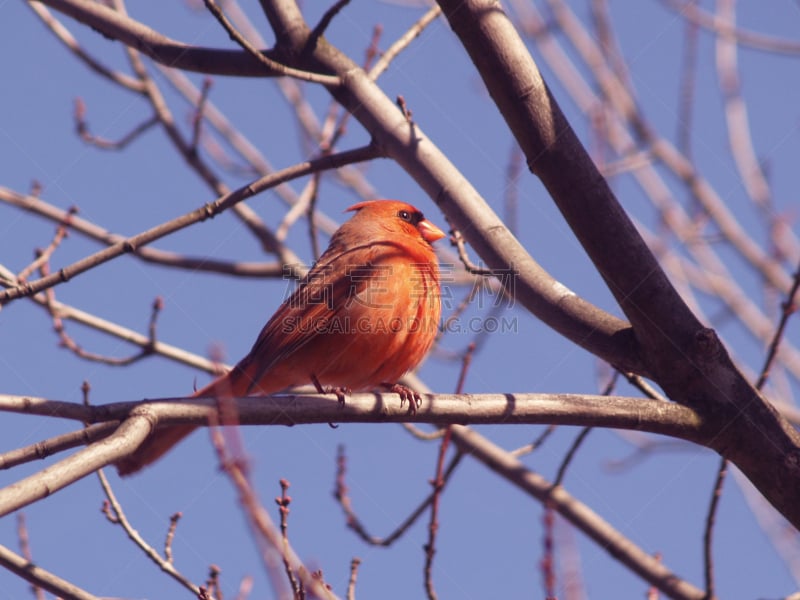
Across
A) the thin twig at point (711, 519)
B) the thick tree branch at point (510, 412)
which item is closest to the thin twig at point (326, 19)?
A: the thick tree branch at point (510, 412)

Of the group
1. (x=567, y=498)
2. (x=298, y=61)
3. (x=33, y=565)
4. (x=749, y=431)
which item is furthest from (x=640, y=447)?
(x=33, y=565)

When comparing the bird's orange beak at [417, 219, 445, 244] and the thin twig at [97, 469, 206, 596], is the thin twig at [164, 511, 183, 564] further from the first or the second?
the bird's orange beak at [417, 219, 445, 244]

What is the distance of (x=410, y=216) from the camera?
4949mm

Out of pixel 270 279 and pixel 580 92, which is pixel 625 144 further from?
pixel 270 279

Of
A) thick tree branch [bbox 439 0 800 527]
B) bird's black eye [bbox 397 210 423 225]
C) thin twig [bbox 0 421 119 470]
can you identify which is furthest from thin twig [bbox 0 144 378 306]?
bird's black eye [bbox 397 210 423 225]

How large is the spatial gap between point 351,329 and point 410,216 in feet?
3.83

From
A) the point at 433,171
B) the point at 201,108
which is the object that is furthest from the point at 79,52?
the point at 433,171

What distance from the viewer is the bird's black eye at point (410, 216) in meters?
4.92

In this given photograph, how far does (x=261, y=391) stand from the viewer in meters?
4.22

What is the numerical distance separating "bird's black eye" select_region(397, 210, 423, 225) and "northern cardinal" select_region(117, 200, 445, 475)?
0.55 m

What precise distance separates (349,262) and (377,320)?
488mm

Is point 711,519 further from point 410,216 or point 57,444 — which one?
point 410,216

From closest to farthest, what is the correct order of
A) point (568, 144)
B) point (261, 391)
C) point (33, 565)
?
point (33, 565) → point (568, 144) → point (261, 391)

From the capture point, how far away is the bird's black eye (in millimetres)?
4922
